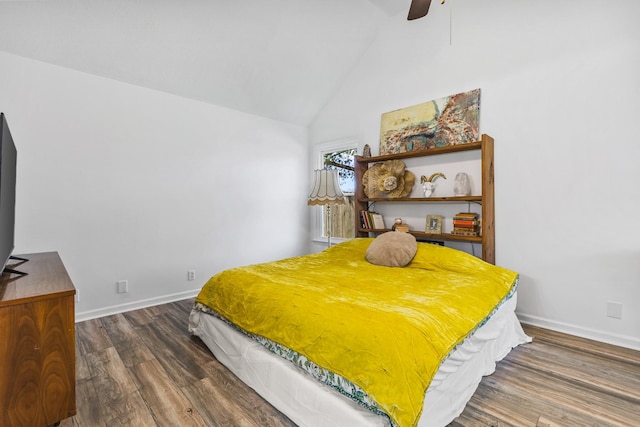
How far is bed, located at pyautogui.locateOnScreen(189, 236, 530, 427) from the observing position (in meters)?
1.30

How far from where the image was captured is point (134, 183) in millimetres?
3229

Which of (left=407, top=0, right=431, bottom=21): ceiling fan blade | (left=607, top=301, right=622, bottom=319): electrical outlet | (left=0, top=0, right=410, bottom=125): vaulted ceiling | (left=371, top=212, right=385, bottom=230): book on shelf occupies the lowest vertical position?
(left=607, top=301, right=622, bottom=319): electrical outlet

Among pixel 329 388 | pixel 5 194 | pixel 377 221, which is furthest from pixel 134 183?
pixel 329 388

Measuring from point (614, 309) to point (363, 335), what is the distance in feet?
7.68

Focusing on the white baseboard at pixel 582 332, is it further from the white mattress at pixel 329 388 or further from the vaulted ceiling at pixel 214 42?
the vaulted ceiling at pixel 214 42

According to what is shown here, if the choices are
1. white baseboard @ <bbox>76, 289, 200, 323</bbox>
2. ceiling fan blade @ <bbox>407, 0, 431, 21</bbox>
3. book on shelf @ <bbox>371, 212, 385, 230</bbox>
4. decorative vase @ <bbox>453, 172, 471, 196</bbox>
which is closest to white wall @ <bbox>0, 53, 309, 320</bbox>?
white baseboard @ <bbox>76, 289, 200, 323</bbox>

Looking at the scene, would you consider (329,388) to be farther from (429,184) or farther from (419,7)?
(429,184)

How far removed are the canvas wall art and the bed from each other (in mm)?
1328

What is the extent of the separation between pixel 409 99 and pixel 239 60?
195 cm

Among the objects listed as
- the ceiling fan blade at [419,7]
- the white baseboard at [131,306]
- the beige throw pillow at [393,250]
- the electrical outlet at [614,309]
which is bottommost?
the white baseboard at [131,306]

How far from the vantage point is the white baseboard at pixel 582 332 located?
2.36 meters

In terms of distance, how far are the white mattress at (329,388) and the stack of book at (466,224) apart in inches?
33.6

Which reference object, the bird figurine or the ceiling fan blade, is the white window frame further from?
the ceiling fan blade

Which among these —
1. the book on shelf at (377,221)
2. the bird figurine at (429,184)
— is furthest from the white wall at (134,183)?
the bird figurine at (429,184)
